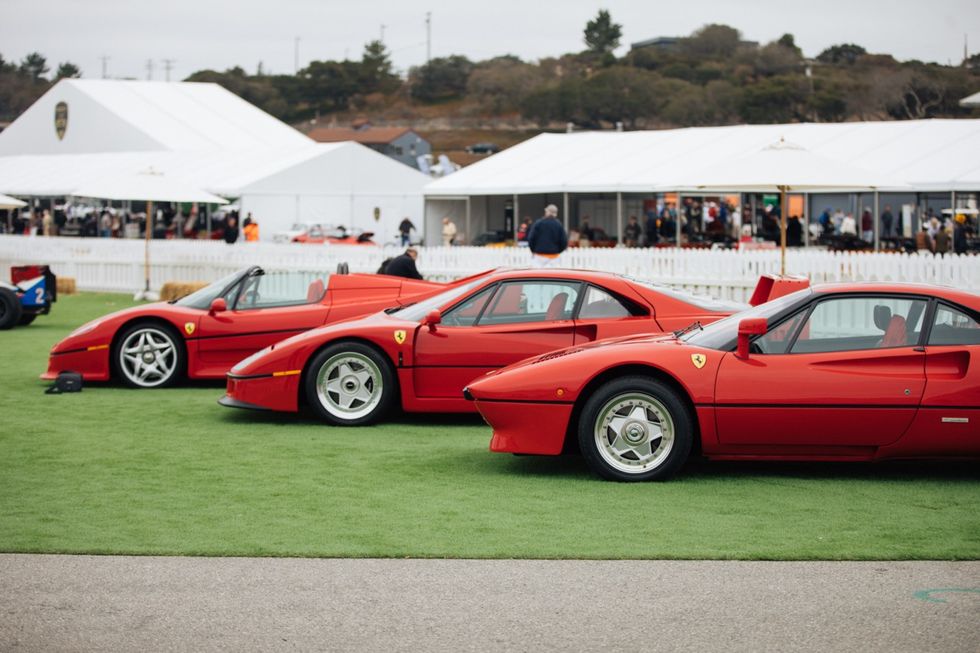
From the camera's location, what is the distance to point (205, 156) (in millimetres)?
43125

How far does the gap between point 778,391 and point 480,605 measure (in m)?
2.80

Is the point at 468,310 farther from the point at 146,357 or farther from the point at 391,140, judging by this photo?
the point at 391,140

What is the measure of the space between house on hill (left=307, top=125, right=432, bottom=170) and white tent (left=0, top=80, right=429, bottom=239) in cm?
4624

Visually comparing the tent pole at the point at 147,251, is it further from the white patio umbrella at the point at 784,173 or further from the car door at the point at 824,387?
the car door at the point at 824,387

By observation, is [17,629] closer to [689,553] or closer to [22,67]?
[689,553]

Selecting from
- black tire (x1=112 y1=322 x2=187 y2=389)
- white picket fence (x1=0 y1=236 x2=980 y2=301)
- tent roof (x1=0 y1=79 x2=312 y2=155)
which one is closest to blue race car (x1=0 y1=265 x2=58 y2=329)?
white picket fence (x1=0 y1=236 x2=980 y2=301)

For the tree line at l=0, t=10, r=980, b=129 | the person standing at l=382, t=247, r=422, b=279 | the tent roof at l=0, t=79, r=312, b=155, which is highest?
the tree line at l=0, t=10, r=980, b=129

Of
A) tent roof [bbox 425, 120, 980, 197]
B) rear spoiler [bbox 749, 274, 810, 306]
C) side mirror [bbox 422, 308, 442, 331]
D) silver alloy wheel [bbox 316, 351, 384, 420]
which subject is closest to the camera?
rear spoiler [bbox 749, 274, 810, 306]

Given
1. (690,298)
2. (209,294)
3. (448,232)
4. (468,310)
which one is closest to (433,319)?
(468,310)

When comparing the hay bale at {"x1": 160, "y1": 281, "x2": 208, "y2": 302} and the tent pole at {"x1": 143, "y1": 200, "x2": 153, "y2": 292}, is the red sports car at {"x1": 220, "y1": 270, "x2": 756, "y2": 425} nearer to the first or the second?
the hay bale at {"x1": 160, "y1": 281, "x2": 208, "y2": 302}

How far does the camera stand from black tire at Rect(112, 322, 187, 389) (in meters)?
12.0

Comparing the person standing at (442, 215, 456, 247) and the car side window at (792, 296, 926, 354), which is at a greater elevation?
the person standing at (442, 215, 456, 247)

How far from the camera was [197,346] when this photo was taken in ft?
→ 38.9

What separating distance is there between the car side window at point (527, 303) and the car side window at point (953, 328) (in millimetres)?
2957
